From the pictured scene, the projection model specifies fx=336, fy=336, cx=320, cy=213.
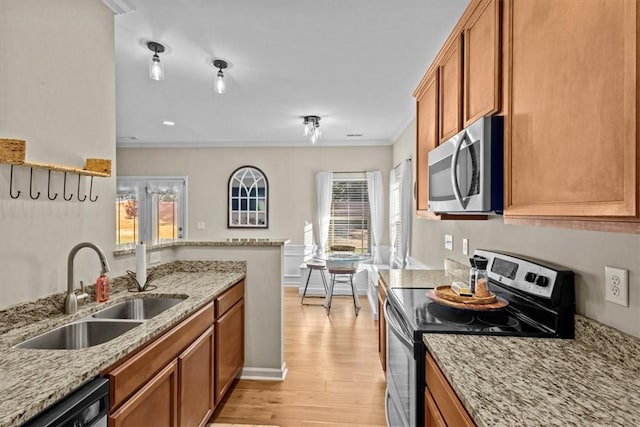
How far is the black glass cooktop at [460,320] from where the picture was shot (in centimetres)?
133

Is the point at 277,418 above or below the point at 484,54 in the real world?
below

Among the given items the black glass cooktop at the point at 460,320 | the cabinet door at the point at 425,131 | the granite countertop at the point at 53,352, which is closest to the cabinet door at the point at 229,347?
the granite countertop at the point at 53,352

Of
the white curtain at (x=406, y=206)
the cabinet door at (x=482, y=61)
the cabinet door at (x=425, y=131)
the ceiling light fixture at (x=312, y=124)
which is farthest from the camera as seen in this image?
the ceiling light fixture at (x=312, y=124)

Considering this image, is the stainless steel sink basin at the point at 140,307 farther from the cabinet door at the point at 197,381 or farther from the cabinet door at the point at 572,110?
the cabinet door at the point at 572,110

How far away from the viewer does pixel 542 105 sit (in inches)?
39.6

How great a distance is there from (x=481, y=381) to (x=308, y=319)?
3.48 metres

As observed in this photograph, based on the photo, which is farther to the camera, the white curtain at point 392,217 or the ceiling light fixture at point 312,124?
the white curtain at point 392,217

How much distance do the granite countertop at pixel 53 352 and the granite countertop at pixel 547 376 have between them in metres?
1.09

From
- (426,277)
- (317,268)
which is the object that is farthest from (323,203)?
(426,277)

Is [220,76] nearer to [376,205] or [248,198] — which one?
[248,198]

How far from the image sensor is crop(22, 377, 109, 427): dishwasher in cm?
87

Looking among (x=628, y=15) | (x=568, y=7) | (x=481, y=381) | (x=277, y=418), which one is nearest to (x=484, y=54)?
(x=568, y=7)

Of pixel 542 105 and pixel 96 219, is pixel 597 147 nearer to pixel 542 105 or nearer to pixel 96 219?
pixel 542 105

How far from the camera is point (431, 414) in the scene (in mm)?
1209
